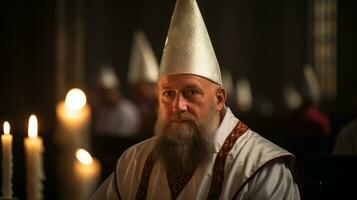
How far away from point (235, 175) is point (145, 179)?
52 cm

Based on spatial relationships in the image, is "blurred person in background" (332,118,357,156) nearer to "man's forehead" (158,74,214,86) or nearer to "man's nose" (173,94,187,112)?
"man's forehead" (158,74,214,86)

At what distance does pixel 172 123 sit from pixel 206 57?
42cm

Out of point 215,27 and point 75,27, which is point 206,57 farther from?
point 215,27

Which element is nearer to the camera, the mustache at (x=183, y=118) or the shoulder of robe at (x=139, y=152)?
the mustache at (x=183, y=118)

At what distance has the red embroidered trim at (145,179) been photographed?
12.8ft

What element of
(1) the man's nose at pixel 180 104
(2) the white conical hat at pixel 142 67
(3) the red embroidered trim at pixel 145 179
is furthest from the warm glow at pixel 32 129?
(2) the white conical hat at pixel 142 67

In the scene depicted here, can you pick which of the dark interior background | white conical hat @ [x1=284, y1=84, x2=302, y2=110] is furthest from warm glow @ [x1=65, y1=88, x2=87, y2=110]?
white conical hat @ [x1=284, y1=84, x2=302, y2=110]

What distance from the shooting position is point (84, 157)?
85.1 inches

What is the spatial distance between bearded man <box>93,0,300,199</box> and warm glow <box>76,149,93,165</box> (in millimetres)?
1510

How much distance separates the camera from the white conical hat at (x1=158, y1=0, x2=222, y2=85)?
3.93m

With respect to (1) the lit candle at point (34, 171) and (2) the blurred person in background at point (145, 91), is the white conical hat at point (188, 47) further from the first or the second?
(2) the blurred person in background at point (145, 91)

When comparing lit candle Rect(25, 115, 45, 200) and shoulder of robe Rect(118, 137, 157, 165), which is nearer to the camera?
lit candle Rect(25, 115, 45, 200)

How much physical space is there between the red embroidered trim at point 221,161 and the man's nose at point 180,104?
0.96ft

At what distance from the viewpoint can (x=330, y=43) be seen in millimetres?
20859
